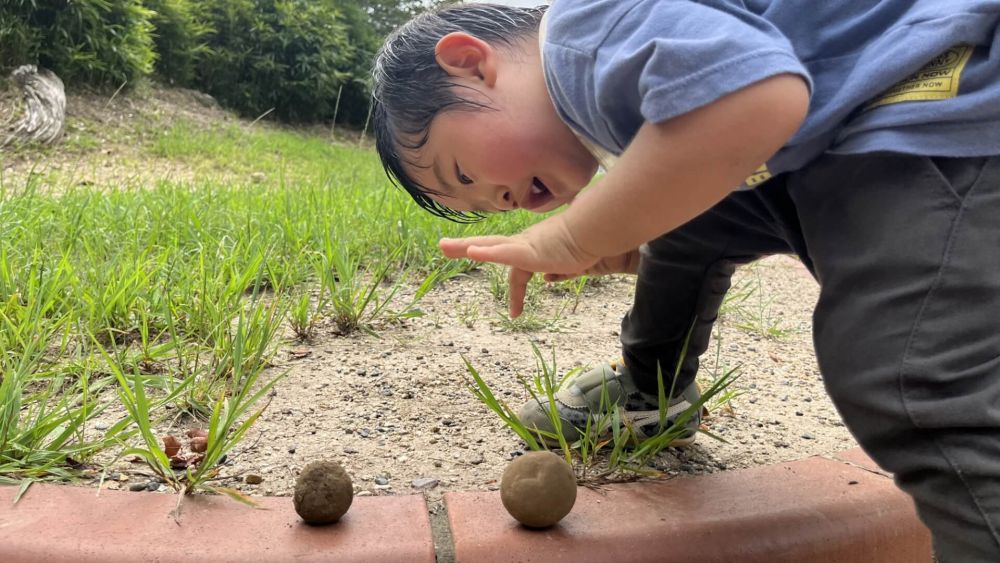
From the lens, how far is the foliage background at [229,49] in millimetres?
6855

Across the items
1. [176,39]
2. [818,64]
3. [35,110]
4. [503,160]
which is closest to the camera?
[818,64]

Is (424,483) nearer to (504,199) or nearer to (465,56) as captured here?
(504,199)

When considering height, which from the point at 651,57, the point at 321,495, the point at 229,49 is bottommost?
the point at 229,49

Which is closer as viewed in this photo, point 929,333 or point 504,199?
point 929,333

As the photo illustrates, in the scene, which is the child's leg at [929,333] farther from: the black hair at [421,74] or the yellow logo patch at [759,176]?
the black hair at [421,74]

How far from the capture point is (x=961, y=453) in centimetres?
91

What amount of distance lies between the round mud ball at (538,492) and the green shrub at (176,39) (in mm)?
8401

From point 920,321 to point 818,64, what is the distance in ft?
1.16

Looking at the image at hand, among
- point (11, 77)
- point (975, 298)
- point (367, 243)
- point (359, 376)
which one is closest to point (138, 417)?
point (359, 376)

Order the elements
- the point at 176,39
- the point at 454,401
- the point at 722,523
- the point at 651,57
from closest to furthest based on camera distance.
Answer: the point at 651,57 → the point at 722,523 → the point at 454,401 → the point at 176,39

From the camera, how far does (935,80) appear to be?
963mm

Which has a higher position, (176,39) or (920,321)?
(920,321)

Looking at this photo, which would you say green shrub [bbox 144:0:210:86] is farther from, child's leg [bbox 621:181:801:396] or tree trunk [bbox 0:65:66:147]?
child's leg [bbox 621:181:801:396]

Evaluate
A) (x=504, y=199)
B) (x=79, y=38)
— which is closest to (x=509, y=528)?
(x=504, y=199)
